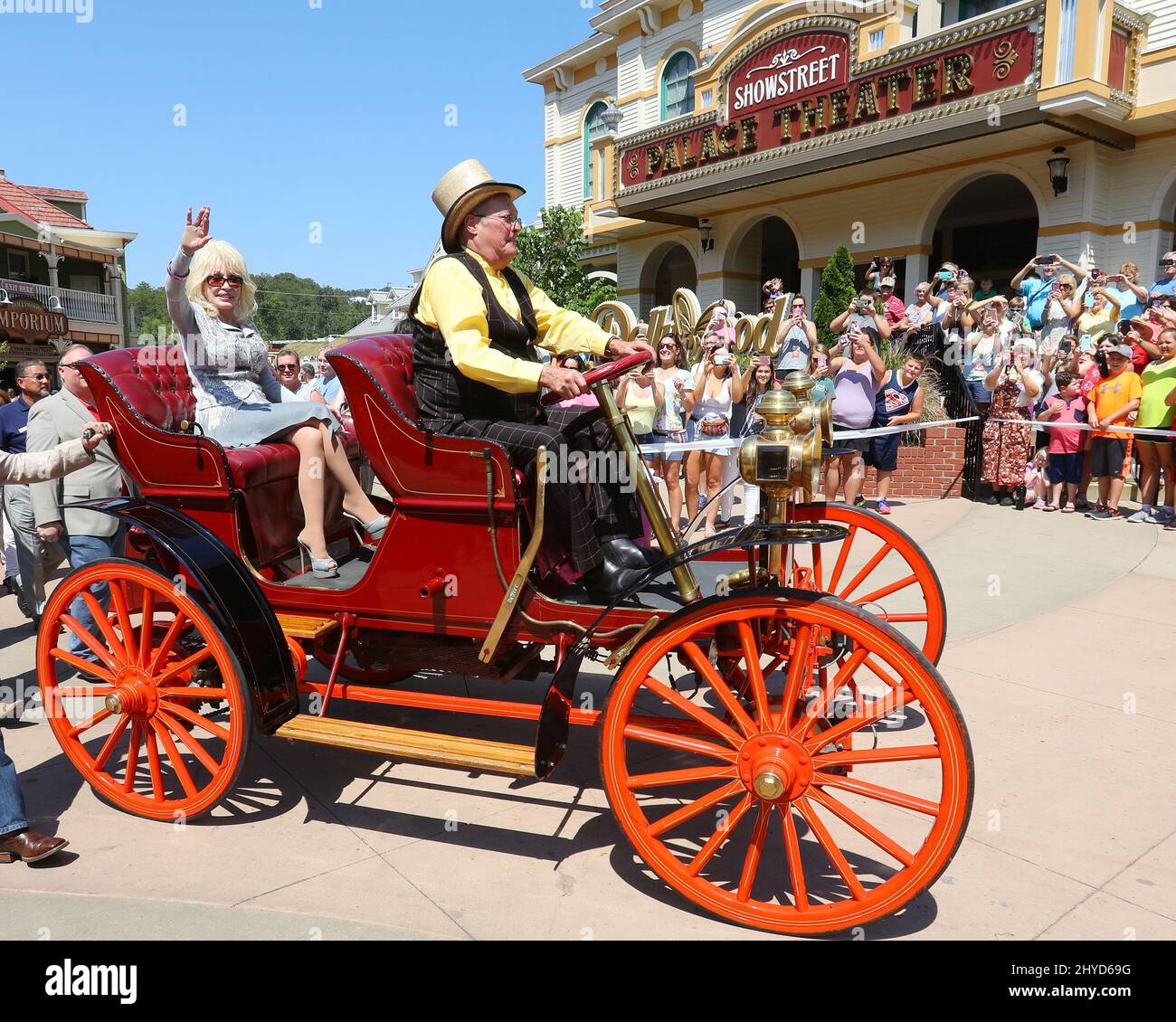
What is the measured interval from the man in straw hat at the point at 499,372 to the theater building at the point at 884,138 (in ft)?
38.2

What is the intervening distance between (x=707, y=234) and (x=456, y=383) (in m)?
17.4

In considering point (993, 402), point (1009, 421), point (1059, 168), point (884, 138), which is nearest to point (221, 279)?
point (1009, 421)

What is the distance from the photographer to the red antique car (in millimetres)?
2348

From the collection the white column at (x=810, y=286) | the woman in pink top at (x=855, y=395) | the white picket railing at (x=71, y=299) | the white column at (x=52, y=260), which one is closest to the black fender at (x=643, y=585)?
the woman in pink top at (x=855, y=395)

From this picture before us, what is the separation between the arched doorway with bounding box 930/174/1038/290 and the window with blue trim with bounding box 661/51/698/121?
6.85 m

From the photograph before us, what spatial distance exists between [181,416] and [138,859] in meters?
1.71

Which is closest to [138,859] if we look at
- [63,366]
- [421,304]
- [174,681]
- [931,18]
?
[174,681]

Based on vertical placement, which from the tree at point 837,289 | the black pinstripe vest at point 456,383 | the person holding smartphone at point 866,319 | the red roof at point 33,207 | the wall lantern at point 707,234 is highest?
the red roof at point 33,207

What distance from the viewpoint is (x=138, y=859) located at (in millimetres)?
2852

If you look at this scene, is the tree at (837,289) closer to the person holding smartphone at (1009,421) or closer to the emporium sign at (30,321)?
the person holding smartphone at (1009,421)

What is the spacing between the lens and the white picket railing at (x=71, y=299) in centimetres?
2903

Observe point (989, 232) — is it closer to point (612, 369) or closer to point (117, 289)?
point (612, 369)

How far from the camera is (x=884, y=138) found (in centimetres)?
1376

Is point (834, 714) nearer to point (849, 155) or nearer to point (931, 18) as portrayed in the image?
point (849, 155)
